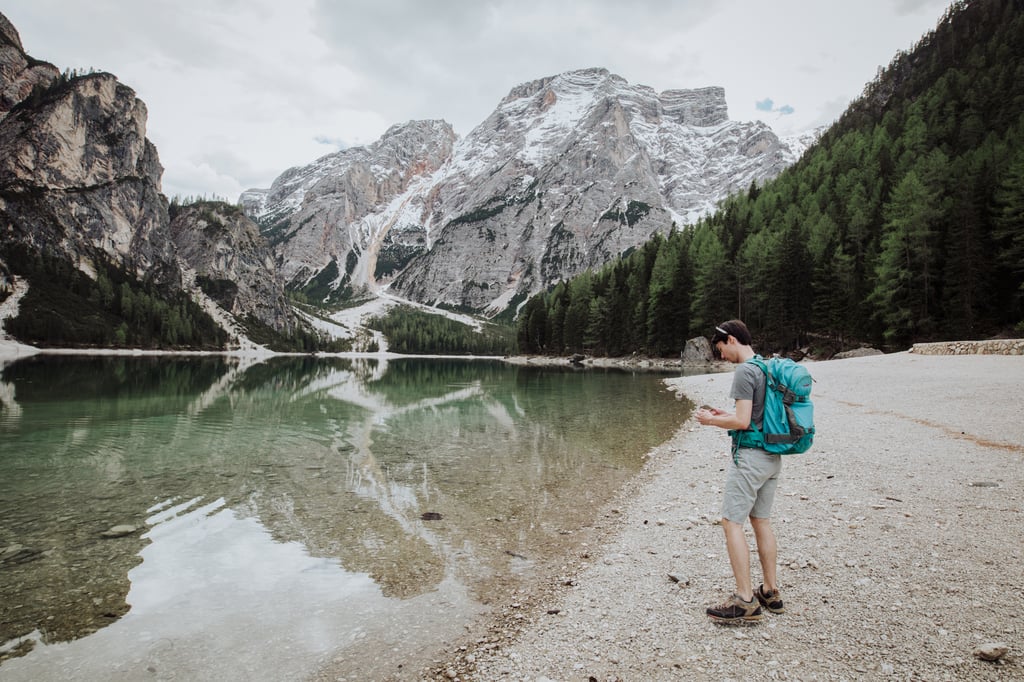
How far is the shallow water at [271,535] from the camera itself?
5887 mm

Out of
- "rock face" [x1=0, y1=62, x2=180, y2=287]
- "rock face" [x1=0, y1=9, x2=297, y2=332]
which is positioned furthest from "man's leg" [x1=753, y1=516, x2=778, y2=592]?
"rock face" [x1=0, y1=62, x2=180, y2=287]

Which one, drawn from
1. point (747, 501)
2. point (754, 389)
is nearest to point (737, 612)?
point (747, 501)

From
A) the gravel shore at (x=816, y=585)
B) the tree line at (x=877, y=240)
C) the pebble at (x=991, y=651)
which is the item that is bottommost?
the gravel shore at (x=816, y=585)

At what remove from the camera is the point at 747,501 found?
5.37 meters

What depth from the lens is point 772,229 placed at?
79.2 meters

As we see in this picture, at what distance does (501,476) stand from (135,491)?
9713mm

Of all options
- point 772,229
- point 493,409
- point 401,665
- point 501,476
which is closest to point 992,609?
point 401,665

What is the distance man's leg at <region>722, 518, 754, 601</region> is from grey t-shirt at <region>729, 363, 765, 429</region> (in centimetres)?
122

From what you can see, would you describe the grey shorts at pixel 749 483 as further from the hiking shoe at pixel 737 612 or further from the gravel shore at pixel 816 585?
the gravel shore at pixel 816 585

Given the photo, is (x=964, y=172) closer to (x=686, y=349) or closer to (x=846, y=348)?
(x=846, y=348)

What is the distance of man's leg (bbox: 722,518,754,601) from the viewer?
527cm

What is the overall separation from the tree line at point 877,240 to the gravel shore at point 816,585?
42.1 meters

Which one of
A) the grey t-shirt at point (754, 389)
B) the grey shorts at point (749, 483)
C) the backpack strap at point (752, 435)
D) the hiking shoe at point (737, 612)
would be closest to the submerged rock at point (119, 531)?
the hiking shoe at point (737, 612)

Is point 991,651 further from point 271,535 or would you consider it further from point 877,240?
point 877,240
